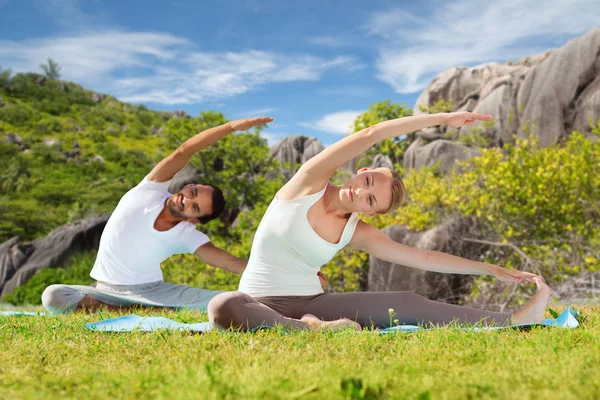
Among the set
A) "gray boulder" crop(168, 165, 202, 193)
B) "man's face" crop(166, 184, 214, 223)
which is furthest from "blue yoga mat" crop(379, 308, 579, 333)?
"gray boulder" crop(168, 165, 202, 193)

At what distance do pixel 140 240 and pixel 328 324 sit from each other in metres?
2.64

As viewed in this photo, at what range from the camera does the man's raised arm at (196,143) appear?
15.1ft

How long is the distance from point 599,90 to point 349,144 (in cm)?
1799

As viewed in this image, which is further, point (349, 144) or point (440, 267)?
point (440, 267)

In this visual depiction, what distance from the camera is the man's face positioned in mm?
4992

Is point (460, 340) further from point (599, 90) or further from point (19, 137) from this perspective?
point (19, 137)

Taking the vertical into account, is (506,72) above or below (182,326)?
above

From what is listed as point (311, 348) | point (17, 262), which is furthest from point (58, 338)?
point (17, 262)

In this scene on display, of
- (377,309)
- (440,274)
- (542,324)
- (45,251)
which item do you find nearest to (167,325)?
(377,309)

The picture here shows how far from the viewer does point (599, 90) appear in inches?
726

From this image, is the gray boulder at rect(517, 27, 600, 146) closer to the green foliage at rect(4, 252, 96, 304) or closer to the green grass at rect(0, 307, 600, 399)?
the green foliage at rect(4, 252, 96, 304)

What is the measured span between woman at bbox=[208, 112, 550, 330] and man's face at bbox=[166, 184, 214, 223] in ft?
4.55

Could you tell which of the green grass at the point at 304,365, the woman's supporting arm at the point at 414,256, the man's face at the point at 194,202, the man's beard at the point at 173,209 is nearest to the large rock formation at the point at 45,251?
the man's beard at the point at 173,209

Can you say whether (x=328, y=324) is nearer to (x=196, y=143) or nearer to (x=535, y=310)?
(x=535, y=310)
